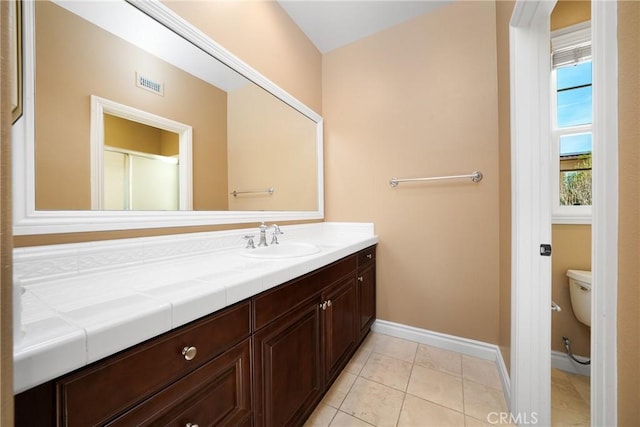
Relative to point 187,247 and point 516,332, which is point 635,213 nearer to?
point 516,332

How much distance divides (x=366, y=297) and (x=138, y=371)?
1.48m

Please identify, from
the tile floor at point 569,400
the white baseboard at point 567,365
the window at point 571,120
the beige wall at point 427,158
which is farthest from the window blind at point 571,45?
the tile floor at point 569,400

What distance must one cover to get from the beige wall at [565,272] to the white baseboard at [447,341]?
1.20 feet

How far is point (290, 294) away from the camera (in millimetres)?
927

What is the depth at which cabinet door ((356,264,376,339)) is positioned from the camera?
5.37 ft

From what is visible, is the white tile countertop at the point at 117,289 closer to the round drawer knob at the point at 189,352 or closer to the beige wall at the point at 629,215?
the round drawer knob at the point at 189,352

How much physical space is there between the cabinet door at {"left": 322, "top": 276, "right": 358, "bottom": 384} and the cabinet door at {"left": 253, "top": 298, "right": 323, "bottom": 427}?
0.09 metres

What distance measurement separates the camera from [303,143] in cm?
202

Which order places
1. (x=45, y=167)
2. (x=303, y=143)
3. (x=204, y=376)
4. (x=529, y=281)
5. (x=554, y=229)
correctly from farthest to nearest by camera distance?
(x=303, y=143) < (x=554, y=229) < (x=529, y=281) < (x=45, y=167) < (x=204, y=376)

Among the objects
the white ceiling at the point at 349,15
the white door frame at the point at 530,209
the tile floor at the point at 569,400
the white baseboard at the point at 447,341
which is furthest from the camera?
the white ceiling at the point at 349,15

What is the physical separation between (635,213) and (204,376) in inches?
37.1

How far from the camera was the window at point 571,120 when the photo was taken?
57.2 inches

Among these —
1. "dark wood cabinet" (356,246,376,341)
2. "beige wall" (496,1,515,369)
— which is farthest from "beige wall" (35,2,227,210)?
"beige wall" (496,1,515,369)

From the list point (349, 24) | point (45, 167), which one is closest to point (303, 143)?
point (349, 24)
